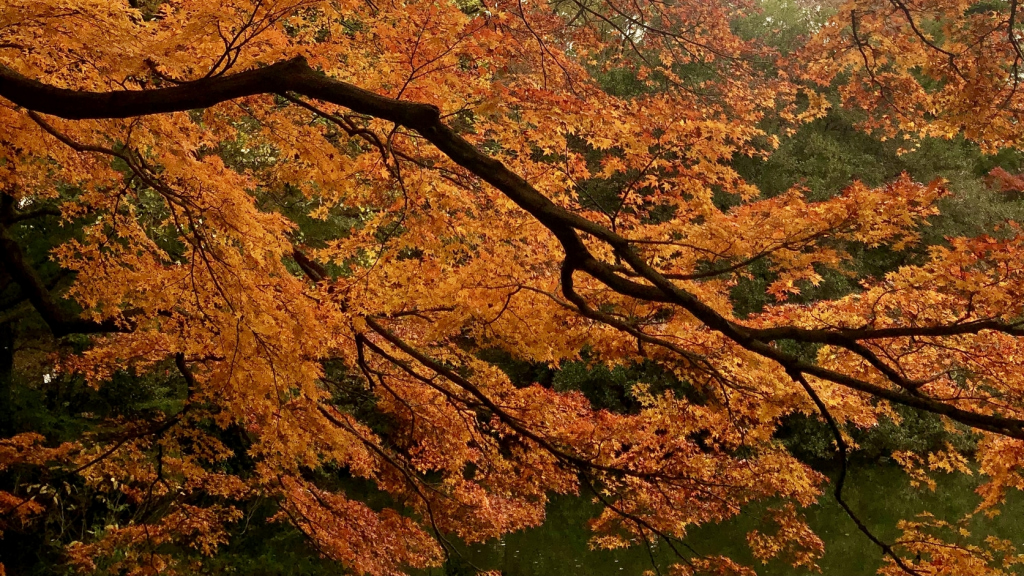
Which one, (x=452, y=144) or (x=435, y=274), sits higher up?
(x=435, y=274)

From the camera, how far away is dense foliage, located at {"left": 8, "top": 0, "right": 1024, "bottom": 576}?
2936 mm

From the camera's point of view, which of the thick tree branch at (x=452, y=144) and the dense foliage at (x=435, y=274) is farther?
A: the dense foliage at (x=435, y=274)

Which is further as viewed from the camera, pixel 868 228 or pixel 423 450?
pixel 423 450

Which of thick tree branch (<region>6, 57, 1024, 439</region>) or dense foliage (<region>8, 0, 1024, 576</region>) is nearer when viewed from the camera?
thick tree branch (<region>6, 57, 1024, 439</region>)

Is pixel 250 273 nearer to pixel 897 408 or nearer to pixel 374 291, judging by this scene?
pixel 374 291

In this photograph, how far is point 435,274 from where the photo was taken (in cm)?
392

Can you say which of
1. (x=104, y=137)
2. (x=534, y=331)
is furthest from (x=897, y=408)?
(x=104, y=137)

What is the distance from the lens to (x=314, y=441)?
4.93 metres

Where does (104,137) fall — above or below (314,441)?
above

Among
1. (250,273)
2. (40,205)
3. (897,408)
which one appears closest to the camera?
(250,273)

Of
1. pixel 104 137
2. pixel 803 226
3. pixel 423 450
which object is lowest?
pixel 423 450

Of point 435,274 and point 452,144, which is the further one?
point 435,274

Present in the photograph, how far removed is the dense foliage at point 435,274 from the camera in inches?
116

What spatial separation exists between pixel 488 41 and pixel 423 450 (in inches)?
120
